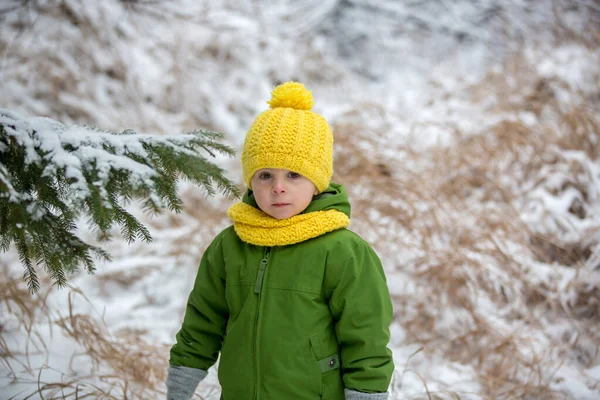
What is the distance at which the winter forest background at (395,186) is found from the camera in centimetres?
238

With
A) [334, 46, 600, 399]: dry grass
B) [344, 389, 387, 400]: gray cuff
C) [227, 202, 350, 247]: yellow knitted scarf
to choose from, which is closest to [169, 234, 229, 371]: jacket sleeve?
[227, 202, 350, 247]: yellow knitted scarf

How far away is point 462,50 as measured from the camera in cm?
780

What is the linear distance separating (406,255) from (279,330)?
1.88 meters

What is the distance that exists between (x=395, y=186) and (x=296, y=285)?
2.13 m

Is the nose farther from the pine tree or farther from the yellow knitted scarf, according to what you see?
the pine tree

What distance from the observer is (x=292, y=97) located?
1.57 m

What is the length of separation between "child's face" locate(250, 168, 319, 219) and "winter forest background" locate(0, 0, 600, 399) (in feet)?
3.27

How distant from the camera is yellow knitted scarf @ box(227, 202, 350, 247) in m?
1.47

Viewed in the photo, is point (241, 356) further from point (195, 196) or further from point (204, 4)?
point (204, 4)

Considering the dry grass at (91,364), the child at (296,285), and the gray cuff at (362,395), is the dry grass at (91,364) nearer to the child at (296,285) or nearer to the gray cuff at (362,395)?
the child at (296,285)

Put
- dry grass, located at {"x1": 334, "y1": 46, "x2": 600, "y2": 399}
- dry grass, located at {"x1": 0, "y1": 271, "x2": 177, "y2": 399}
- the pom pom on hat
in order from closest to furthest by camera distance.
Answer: the pom pom on hat
dry grass, located at {"x1": 0, "y1": 271, "x2": 177, "y2": 399}
dry grass, located at {"x1": 334, "y1": 46, "x2": 600, "y2": 399}

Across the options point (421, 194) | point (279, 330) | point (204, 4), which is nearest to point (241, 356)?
point (279, 330)

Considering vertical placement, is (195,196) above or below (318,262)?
above

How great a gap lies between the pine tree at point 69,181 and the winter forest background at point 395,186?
77 centimetres
